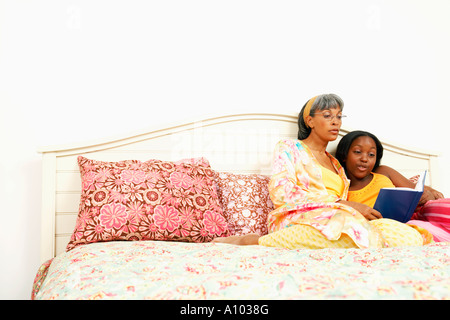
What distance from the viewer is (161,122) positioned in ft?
7.45

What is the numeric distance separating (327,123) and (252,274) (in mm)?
1326

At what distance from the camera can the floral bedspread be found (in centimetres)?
79

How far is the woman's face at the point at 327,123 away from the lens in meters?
2.09

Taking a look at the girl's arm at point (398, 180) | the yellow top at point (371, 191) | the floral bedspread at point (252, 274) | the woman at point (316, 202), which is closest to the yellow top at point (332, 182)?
A: the woman at point (316, 202)

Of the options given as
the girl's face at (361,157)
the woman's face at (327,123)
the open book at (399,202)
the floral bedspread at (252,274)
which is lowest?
the floral bedspread at (252,274)

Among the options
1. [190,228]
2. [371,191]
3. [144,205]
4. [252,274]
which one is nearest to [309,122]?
[371,191]

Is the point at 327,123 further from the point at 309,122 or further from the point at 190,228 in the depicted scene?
the point at 190,228

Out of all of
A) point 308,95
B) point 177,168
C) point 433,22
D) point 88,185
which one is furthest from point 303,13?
point 88,185

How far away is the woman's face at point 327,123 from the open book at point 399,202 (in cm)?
44

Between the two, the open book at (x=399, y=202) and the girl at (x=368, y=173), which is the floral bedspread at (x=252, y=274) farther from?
the girl at (x=368, y=173)

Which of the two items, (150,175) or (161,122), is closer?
(150,175)

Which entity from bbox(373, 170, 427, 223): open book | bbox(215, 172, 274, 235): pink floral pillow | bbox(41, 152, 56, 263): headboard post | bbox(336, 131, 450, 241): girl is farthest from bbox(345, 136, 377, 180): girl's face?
bbox(41, 152, 56, 263): headboard post
